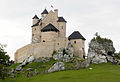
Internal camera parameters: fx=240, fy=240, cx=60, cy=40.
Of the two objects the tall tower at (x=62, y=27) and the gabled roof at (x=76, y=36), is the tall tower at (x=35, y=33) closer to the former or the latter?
the tall tower at (x=62, y=27)

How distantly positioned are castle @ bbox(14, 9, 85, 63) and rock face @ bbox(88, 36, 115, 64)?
3465 millimetres

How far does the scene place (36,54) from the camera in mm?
76812

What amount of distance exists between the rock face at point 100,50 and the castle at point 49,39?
3.47 metres

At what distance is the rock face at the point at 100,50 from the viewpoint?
243 feet

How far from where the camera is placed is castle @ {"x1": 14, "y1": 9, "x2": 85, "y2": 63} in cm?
7600

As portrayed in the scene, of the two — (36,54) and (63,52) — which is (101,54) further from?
(36,54)

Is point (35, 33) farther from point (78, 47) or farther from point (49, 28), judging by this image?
point (78, 47)

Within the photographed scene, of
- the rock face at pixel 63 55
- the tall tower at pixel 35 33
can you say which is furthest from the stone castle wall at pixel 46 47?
the tall tower at pixel 35 33

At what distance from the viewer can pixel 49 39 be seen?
77.4 metres

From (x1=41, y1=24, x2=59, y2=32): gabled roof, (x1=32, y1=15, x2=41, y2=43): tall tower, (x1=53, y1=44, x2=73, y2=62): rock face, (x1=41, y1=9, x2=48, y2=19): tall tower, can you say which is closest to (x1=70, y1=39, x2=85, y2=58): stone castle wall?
(x1=53, y1=44, x2=73, y2=62): rock face

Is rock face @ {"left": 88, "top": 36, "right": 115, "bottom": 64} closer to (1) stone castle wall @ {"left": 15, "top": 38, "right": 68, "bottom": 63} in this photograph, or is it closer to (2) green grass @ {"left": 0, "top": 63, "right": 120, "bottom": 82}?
(1) stone castle wall @ {"left": 15, "top": 38, "right": 68, "bottom": 63}

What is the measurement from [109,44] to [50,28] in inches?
800

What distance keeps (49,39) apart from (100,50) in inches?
658

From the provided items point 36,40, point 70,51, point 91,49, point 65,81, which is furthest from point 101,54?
point 65,81
